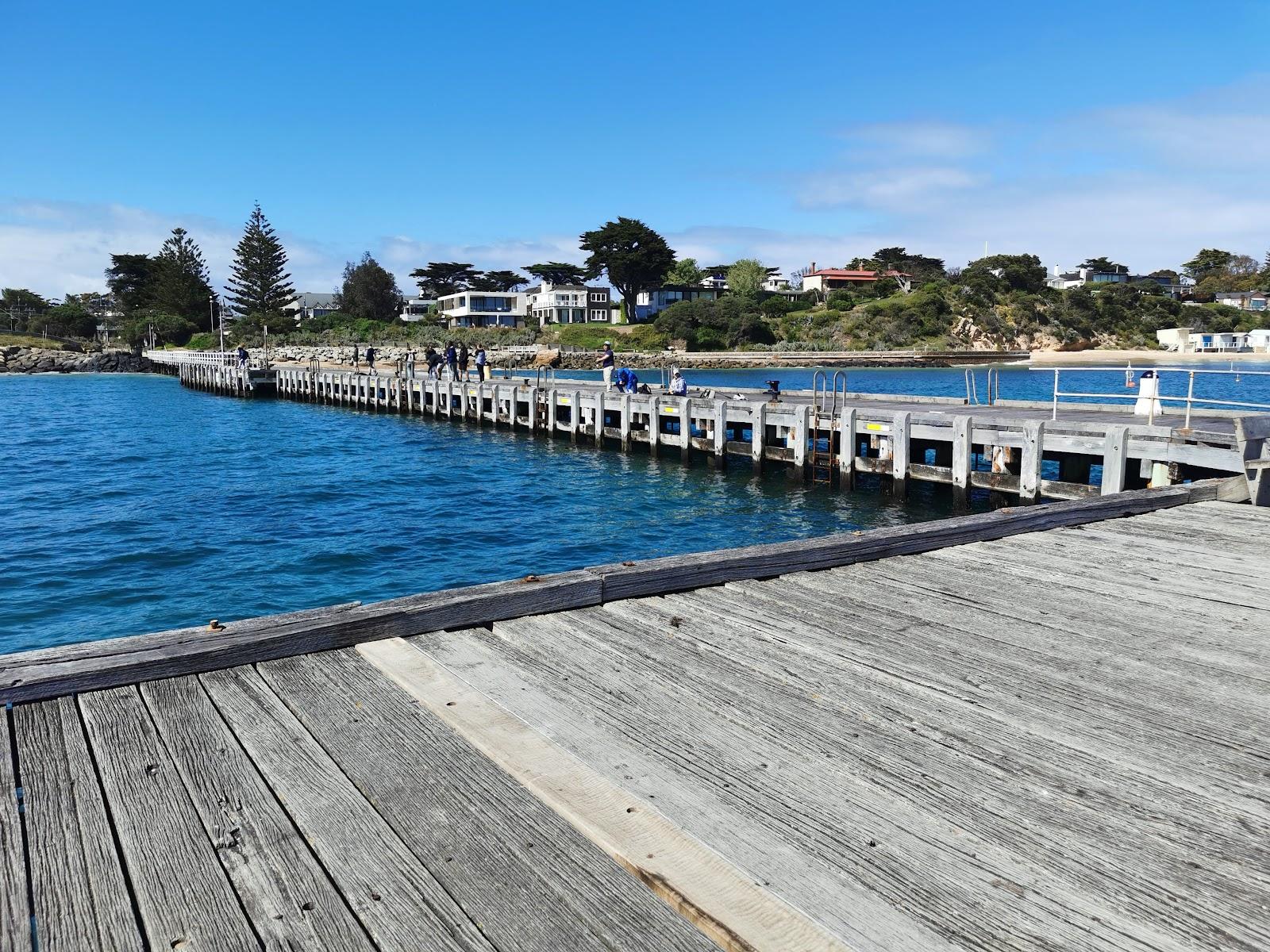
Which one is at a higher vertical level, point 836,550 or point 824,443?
point 836,550

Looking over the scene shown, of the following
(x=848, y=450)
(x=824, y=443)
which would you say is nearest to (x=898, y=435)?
(x=848, y=450)

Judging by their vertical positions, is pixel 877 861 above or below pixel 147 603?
above

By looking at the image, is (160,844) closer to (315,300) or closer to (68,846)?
(68,846)

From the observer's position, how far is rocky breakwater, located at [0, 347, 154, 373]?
3536 inches

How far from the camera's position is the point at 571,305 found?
4338 inches

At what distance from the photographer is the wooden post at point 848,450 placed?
1780 centimetres

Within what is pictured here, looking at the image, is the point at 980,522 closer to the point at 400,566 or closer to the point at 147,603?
the point at 400,566

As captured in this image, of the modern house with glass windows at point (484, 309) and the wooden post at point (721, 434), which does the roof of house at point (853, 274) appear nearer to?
the modern house with glass windows at point (484, 309)

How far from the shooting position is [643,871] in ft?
7.64

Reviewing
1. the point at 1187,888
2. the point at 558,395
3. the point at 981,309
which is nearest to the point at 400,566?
the point at 1187,888

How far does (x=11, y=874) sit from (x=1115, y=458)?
13.5 meters

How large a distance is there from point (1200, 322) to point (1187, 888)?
129m

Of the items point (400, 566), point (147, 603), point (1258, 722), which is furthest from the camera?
point (400, 566)

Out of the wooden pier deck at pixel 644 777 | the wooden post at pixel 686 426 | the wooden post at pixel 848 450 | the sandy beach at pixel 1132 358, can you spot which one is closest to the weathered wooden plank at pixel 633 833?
the wooden pier deck at pixel 644 777
